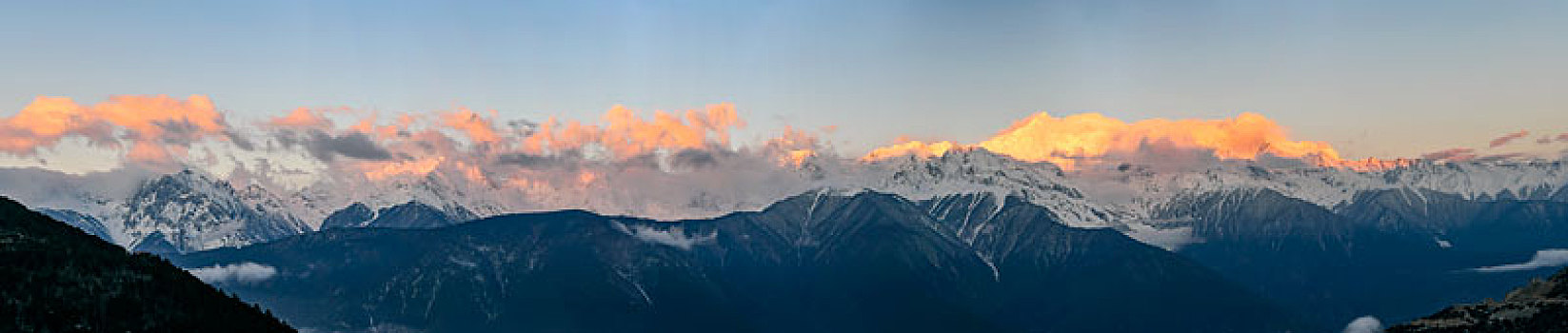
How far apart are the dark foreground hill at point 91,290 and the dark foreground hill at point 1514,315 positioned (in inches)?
6402

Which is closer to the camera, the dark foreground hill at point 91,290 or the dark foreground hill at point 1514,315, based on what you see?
the dark foreground hill at point 91,290

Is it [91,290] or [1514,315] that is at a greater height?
[91,290]

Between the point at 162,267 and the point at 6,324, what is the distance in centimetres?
3658

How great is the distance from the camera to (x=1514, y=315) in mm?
146000

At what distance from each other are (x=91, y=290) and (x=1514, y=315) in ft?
614

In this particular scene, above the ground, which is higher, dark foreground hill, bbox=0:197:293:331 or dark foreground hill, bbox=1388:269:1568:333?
dark foreground hill, bbox=0:197:293:331

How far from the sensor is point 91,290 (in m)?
146

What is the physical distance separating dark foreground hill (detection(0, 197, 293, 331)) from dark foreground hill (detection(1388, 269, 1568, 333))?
534 feet

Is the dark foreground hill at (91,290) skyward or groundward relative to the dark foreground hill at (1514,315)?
skyward

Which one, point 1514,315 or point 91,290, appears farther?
point 1514,315

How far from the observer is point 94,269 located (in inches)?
6073

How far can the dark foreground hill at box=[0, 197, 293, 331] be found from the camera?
451 feet

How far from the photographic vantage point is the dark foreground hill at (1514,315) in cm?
13875

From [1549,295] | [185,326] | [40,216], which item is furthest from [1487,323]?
[40,216]
